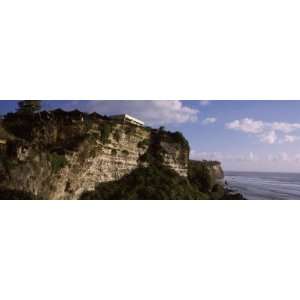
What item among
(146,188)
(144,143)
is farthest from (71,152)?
(144,143)

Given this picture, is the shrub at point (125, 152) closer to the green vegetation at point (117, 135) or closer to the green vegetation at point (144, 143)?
the green vegetation at point (117, 135)

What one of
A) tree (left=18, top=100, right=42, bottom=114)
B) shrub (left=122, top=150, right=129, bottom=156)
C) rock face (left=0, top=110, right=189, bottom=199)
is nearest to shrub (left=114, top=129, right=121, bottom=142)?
rock face (left=0, top=110, right=189, bottom=199)

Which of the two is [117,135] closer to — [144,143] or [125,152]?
[125,152]

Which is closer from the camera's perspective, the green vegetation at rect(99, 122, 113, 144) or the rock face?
the rock face

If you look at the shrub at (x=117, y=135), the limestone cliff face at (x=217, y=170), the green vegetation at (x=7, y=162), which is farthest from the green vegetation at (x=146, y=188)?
the green vegetation at (x=7, y=162)

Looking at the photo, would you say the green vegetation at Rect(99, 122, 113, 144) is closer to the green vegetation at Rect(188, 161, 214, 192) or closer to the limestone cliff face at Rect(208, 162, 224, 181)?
the green vegetation at Rect(188, 161, 214, 192)
